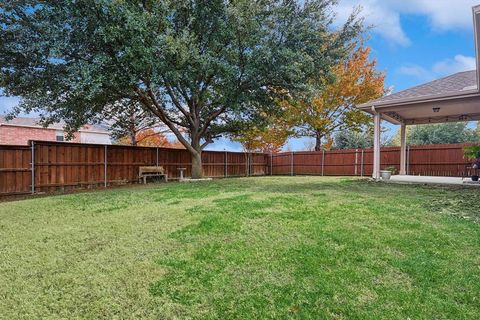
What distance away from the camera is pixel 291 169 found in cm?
2019

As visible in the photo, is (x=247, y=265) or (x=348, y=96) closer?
(x=247, y=265)

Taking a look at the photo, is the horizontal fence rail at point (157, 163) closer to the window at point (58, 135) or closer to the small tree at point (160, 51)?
the small tree at point (160, 51)

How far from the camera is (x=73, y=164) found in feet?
35.7

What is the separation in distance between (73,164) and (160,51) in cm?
535

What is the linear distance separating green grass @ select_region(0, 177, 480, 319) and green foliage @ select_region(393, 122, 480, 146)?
970 inches

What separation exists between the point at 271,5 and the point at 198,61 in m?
3.93

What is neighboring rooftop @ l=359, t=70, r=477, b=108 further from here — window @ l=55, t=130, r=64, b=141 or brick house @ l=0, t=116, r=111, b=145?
window @ l=55, t=130, r=64, b=141

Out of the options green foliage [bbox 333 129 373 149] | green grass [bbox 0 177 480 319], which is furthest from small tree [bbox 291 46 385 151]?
green grass [bbox 0 177 480 319]

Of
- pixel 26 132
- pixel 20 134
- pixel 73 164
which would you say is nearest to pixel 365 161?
pixel 73 164

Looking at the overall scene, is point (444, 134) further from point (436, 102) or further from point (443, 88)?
point (436, 102)

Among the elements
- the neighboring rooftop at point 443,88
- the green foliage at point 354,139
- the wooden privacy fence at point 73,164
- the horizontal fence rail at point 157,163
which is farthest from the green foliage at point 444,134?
the wooden privacy fence at point 73,164

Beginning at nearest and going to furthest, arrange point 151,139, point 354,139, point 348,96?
point 348,96, point 151,139, point 354,139

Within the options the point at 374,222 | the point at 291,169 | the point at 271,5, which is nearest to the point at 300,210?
the point at 374,222

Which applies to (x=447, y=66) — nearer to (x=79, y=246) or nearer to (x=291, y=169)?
(x=291, y=169)
